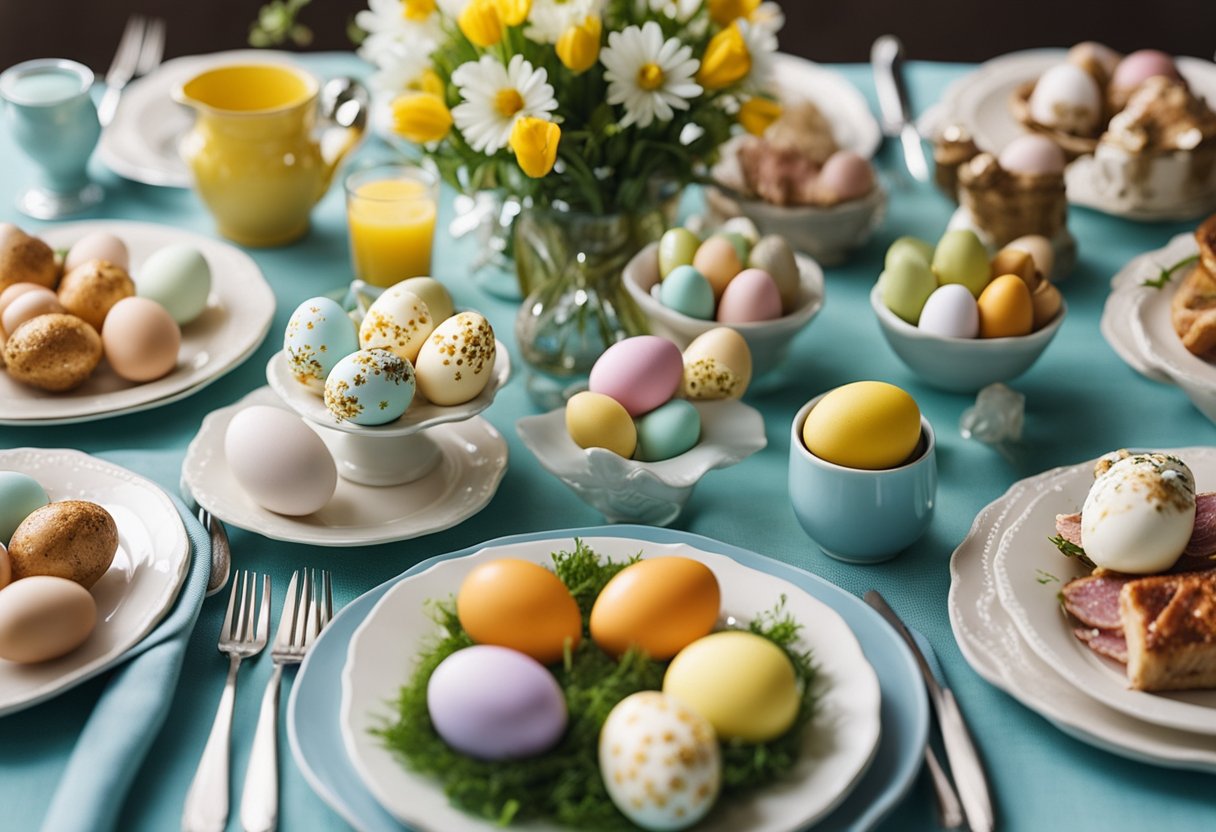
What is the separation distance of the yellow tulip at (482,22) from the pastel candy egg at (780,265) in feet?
1.11

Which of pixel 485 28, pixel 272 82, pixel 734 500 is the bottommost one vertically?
pixel 734 500

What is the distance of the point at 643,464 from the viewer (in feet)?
3.44

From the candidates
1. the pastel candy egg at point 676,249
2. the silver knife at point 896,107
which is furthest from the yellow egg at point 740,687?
the silver knife at point 896,107

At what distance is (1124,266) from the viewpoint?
4.84ft

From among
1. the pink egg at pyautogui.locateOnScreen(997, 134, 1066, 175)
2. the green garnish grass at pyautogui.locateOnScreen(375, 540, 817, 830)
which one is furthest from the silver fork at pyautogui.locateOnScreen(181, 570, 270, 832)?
the pink egg at pyautogui.locateOnScreen(997, 134, 1066, 175)

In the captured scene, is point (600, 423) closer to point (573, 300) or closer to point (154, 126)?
point (573, 300)

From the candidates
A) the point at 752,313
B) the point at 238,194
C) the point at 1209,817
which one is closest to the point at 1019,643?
the point at 1209,817

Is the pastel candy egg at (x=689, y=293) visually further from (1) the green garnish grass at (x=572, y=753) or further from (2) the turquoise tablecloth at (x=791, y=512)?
(1) the green garnish grass at (x=572, y=753)

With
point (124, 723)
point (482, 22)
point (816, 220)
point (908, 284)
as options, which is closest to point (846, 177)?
point (816, 220)

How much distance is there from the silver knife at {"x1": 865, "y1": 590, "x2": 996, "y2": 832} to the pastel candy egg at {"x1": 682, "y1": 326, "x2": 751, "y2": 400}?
0.29 meters

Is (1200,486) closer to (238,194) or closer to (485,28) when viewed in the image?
(485,28)

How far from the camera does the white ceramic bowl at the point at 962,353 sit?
1230 mm

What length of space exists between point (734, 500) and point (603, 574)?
247 millimetres

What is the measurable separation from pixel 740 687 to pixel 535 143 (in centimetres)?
60
